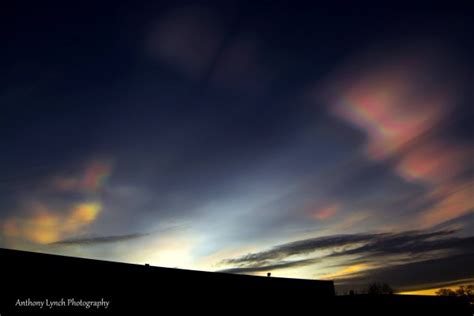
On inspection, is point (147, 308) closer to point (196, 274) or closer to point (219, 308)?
point (196, 274)

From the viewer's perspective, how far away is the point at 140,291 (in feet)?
70.2

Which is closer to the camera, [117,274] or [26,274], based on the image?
[26,274]

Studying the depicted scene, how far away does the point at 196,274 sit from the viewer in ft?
83.2

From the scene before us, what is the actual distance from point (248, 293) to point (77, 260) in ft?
48.1

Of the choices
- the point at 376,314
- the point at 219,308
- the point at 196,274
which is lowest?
the point at 376,314

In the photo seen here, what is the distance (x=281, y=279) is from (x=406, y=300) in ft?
58.6

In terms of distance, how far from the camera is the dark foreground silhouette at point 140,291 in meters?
16.5

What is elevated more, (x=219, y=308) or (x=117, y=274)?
(x=117, y=274)

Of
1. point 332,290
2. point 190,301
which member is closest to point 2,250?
point 190,301

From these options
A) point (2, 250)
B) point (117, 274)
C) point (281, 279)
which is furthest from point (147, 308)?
point (281, 279)

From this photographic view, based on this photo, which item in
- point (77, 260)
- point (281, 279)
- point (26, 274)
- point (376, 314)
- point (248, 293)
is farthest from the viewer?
point (376, 314)

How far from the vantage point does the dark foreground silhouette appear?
1650 cm

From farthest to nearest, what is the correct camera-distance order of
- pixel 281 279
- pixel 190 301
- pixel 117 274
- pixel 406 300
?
pixel 406 300 → pixel 281 279 → pixel 190 301 → pixel 117 274

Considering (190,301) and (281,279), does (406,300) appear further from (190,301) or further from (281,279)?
(190,301)
